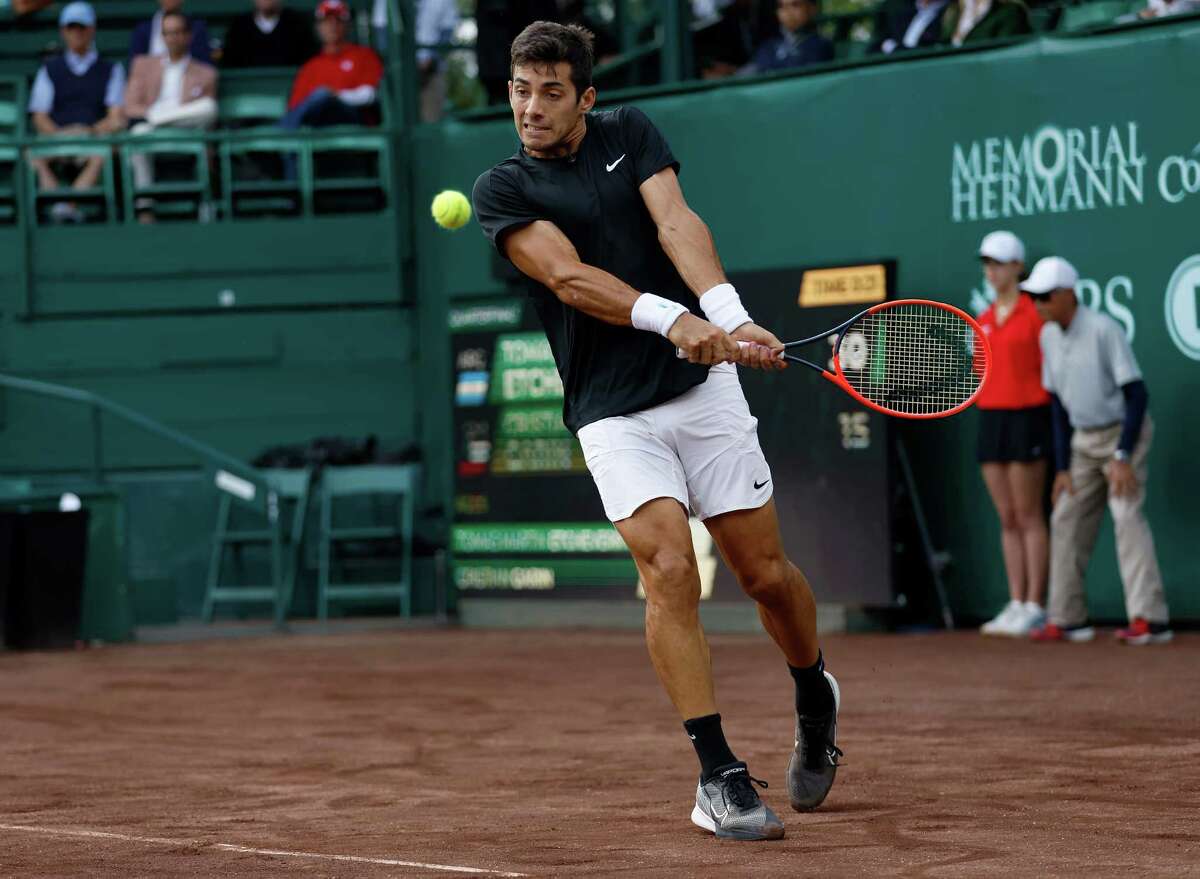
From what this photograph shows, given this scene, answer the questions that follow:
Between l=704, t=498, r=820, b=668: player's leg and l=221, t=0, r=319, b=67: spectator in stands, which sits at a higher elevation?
l=221, t=0, r=319, b=67: spectator in stands

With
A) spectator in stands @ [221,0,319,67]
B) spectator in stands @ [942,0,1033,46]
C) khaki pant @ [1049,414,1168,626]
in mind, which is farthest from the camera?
spectator in stands @ [221,0,319,67]

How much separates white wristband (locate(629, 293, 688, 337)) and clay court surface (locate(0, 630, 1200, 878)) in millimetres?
1311

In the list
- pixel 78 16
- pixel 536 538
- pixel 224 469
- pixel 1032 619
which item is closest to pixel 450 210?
pixel 1032 619

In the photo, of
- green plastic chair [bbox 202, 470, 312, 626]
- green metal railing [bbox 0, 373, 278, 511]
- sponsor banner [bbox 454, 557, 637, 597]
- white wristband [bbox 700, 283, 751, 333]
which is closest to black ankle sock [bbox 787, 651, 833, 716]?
white wristband [bbox 700, 283, 751, 333]

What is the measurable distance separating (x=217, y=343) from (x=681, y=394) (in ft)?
34.5

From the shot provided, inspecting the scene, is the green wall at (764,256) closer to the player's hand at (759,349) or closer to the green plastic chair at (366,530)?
the green plastic chair at (366,530)

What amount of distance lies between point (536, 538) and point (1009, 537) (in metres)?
3.55

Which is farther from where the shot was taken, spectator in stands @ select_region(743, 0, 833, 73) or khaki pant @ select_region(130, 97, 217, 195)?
khaki pant @ select_region(130, 97, 217, 195)

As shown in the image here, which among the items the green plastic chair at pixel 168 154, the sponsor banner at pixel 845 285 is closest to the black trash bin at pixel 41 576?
the green plastic chair at pixel 168 154

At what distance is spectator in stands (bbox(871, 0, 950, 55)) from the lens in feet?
40.4

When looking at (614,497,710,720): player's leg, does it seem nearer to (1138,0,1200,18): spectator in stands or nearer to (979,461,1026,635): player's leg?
(979,461,1026,635): player's leg

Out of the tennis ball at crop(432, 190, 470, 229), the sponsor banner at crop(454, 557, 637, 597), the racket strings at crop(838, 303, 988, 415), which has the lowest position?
the sponsor banner at crop(454, 557, 637, 597)

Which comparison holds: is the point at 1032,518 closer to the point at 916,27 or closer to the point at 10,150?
the point at 916,27

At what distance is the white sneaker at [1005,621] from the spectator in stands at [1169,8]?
137 inches
